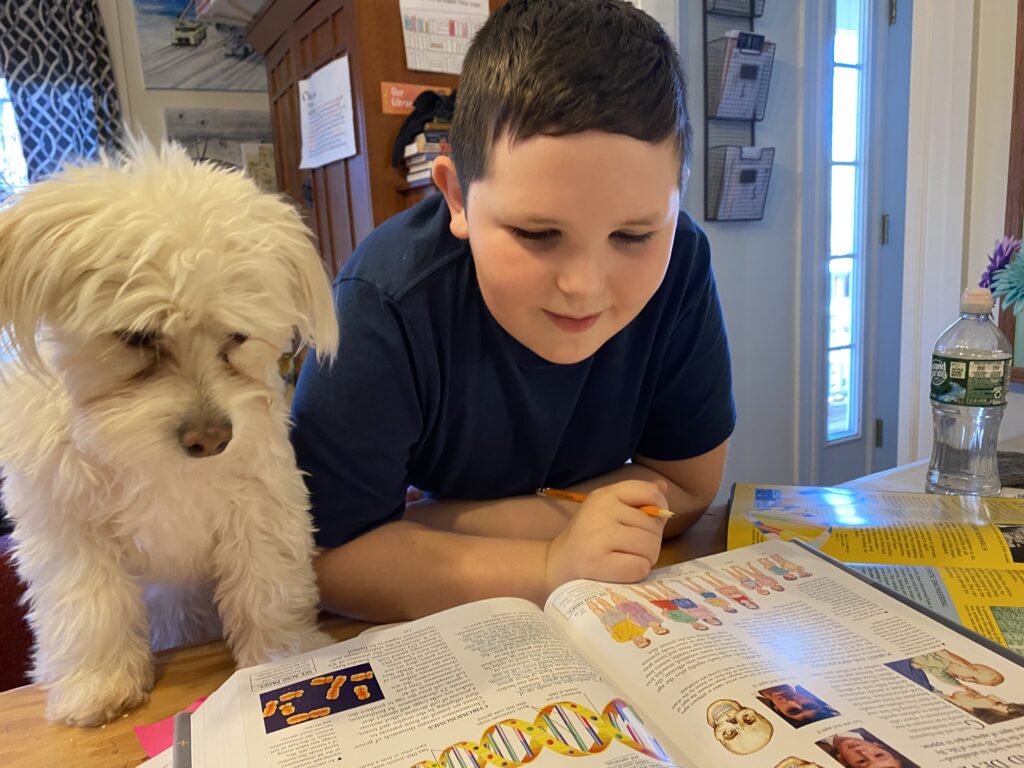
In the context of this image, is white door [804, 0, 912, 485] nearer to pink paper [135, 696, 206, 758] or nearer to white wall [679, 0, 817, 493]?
white wall [679, 0, 817, 493]

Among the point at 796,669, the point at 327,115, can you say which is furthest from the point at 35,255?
the point at 327,115

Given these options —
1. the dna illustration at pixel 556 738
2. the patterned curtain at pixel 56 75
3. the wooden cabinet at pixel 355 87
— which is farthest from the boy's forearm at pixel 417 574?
the patterned curtain at pixel 56 75

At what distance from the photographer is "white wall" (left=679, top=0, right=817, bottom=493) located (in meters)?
2.32

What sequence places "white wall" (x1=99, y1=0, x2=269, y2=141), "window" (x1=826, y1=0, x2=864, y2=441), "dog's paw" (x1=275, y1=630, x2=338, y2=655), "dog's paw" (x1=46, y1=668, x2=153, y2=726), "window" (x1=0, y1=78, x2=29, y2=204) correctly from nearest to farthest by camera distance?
"dog's paw" (x1=46, y1=668, x2=153, y2=726) < "dog's paw" (x1=275, y1=630, x2=338, y2=655) < "window" (x1=826, y1=0, x2=864, y2=441) < "window" (x1=0, y1=78, x2=29, y2=204) < "white wall" (x1=99, y1=0, x2=269, y2=141)

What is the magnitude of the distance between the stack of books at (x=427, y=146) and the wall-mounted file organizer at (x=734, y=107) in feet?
2.94

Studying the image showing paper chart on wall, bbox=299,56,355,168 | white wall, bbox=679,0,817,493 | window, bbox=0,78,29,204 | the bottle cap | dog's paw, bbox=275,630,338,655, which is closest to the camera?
dog's paw, bbox=275,630,338,655

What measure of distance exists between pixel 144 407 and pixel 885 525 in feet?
2.58

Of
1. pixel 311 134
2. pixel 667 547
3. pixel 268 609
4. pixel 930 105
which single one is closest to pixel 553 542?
pixel 667 547

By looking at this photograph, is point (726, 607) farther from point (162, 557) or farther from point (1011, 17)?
point (1011, 17)

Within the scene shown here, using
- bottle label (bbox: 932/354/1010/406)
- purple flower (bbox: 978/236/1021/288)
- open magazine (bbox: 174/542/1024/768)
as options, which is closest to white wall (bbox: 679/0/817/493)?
purple flower (bbox: 978/236/1021/288)

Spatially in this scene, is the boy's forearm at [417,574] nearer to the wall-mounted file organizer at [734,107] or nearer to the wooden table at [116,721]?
the wooden table at [116,721]

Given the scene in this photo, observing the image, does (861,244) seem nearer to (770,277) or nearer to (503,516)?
(770,277)

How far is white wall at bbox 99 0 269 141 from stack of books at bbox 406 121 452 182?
1.68m

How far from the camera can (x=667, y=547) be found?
82 cm
